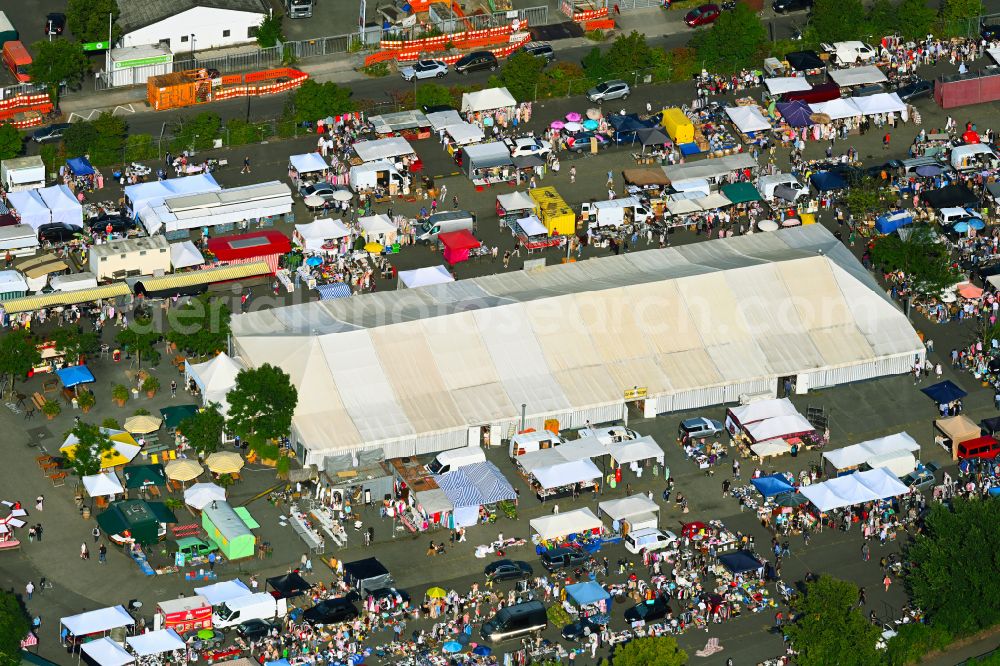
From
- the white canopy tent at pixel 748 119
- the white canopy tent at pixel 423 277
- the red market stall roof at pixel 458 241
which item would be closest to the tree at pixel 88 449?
the white canopy tent at pixel 423 277

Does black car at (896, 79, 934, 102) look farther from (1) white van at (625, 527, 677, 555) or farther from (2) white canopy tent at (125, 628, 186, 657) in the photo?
(2) white canopy tent at (125, 628, 186, 657)

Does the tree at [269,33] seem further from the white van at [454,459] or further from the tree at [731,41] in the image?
the white van at [454,459]

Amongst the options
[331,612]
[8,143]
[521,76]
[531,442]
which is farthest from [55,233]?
[331,612]

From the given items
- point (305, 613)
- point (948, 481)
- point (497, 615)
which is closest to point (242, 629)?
point (305, 613)

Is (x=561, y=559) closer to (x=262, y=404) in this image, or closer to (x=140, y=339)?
(x=262, y=404)

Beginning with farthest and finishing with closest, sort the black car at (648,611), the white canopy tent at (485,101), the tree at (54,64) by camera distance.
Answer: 1. the white canopy tent at (485,101)
2. the tree at (54,64)
3. the black car at (648,611)

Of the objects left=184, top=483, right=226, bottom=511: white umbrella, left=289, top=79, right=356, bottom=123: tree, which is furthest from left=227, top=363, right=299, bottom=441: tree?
left=289, top=79, right=356, bottom=123: tree

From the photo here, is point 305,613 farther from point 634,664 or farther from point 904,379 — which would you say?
point 904,379
